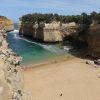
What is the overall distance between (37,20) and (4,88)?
234ft

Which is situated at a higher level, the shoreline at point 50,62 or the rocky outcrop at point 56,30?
the rocky outcrop at point 56,30

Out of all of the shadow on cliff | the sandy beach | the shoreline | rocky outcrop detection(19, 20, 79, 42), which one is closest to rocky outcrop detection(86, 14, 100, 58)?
the shadow on cliff

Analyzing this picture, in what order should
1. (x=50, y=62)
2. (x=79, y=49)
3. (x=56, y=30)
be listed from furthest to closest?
(x=56, y=30) → (x=79, y=49) → (x=50, y=62)

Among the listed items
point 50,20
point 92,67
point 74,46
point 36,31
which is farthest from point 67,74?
point 36,31

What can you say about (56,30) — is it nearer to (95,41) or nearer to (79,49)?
(79,49)

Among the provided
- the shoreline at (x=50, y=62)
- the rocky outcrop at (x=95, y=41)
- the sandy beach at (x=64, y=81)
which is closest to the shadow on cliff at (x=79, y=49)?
the rocky outcrop at (x=95, y=41)

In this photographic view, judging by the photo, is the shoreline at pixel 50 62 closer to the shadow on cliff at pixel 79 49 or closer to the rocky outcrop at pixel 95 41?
the shadow on cliff at pixel 79 49

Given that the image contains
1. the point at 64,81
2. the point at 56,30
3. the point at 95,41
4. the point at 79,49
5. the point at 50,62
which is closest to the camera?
the point at 64,81

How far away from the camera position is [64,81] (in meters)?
32.3

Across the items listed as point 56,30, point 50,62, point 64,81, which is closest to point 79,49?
point 56,30

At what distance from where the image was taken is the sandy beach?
87.2 ft

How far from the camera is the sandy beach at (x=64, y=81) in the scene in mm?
26594

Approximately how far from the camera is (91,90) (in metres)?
28.3

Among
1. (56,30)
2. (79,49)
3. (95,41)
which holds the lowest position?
(79,49)
